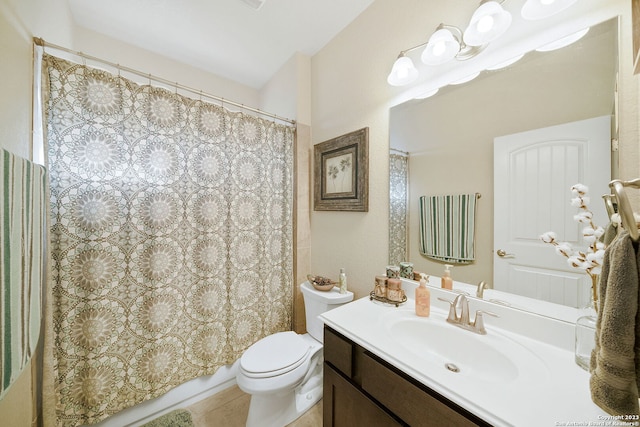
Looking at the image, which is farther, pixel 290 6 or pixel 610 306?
pixel 290 6

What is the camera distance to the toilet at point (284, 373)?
115cm

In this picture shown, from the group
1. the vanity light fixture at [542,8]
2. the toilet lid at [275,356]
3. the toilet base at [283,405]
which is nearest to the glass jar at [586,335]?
the vanity light fixture at [542,8]

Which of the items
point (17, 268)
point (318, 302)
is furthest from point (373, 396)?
point (17, 268)

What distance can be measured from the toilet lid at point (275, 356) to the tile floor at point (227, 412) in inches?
17.3

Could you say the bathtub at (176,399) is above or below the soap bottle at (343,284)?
below

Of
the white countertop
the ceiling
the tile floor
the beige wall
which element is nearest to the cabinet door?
the white countertop

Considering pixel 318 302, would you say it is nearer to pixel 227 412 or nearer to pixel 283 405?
pixel 283 405

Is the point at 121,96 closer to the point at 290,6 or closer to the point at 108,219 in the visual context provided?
the point at 108,219

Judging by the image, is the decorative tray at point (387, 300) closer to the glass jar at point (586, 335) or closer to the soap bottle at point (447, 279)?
the soap bottle at point (447, 279)

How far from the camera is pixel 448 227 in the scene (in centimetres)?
111

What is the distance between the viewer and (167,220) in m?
1.34

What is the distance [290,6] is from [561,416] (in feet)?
7.16

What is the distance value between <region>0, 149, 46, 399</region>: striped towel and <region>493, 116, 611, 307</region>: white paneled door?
4.90 feet

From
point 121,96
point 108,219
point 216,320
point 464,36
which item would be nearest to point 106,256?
point 108,219
